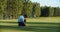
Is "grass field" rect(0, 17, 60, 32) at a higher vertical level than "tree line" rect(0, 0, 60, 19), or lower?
lower

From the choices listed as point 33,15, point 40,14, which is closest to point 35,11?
point 33,15

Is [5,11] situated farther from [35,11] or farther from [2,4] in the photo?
[35,11]

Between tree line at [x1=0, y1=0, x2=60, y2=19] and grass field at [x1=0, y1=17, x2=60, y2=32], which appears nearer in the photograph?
grass field at [x1=0, y1=17, x2=60, y2=32]

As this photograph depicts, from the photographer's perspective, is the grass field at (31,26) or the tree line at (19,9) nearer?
the grass field at (31,26)

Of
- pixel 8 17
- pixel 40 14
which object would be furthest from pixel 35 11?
pixel 8 17

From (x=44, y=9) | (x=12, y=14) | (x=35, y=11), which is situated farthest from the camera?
(x=35, y=11)

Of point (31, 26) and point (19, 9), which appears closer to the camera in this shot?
point (31, 26)

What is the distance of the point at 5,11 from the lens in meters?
3.99

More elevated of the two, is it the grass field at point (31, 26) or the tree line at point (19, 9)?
the tree line at point (19, 9)

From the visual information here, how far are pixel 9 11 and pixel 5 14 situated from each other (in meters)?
0.25

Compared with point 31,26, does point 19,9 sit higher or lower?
higher

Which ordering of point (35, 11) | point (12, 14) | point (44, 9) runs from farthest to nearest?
point (35, 11) → point (12, 14) → point (44, 9)

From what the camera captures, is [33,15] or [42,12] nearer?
[42,12]

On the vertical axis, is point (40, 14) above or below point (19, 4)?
below
